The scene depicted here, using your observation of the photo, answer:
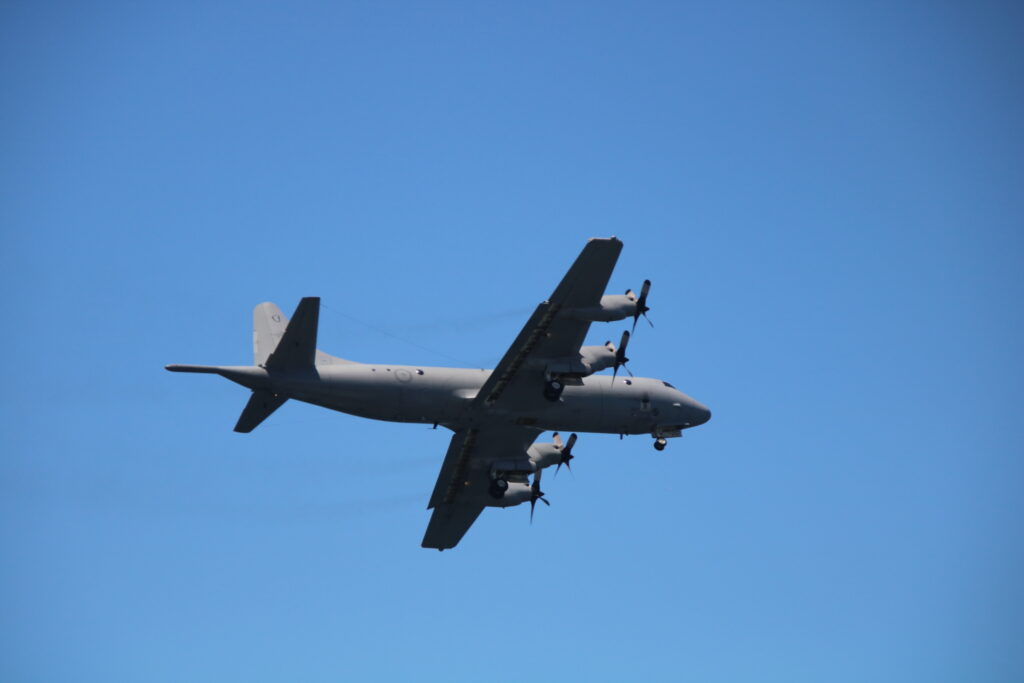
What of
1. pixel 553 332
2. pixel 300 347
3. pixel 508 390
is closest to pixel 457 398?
pixel 508 390

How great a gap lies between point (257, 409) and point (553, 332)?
389 inches

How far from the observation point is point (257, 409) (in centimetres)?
4344

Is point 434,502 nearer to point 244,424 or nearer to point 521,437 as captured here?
point 521,437

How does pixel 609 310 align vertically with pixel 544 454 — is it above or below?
above

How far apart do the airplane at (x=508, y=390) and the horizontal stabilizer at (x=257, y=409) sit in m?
0.03

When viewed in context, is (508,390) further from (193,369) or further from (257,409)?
(193,369)

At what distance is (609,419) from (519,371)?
5041 millimetres

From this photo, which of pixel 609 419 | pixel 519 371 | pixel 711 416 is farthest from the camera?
pixel 711 416

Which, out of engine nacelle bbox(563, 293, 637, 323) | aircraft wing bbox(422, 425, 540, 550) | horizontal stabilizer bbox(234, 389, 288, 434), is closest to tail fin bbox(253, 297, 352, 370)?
horizontal stabilizer bbox(234, 389, 288, 434)

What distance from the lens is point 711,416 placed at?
51062 mm

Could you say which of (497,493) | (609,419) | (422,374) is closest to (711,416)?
(609,419)

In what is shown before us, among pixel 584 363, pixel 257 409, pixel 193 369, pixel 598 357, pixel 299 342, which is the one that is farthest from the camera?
pixel 598 357

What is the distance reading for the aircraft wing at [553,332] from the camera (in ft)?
137

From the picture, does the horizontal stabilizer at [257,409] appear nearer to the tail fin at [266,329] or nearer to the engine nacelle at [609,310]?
the tail fin at [266,329]
